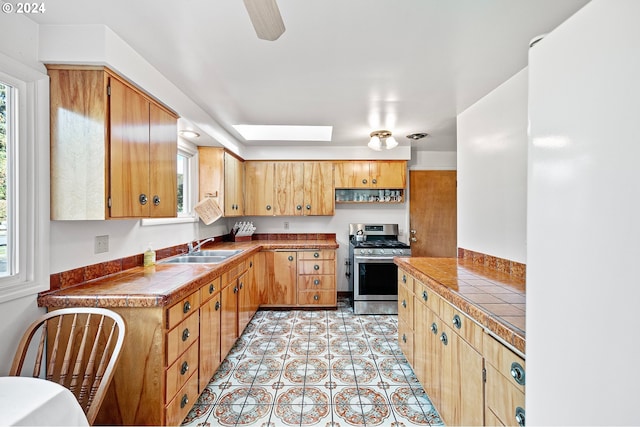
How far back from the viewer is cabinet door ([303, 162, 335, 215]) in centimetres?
400

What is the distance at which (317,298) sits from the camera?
370 cm

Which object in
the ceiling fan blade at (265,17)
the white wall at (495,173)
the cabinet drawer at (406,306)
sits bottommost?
the cabinet drawer at (406,306)

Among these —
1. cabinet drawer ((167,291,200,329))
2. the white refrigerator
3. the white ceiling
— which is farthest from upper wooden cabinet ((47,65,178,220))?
the white refrigerator

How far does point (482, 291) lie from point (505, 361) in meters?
0.49

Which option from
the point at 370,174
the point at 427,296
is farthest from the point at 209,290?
the point at 370,174

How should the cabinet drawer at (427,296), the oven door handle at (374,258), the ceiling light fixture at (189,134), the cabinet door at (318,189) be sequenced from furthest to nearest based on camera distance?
1. the cabinet door at (318,189)
2. the oven door handle at (374,258)
3. the ceiling light fixture at (189,134)
4. the cabinet drawer at (427,296)

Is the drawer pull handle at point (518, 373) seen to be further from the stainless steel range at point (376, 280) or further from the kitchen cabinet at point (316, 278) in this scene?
the kitchen cabinet at point (316, 278)

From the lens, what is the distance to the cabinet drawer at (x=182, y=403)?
4.86 ft

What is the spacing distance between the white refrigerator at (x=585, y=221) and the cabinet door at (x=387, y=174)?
10.7 feet

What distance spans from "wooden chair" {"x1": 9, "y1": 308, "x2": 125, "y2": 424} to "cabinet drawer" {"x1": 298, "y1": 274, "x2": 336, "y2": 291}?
2426mm

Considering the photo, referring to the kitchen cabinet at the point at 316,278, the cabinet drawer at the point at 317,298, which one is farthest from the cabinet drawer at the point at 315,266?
the cabinet drawer at the point at 317,298

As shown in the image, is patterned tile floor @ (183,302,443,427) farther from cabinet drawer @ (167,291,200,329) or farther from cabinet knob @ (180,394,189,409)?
cabinet drawer @ (167,291,200,329)

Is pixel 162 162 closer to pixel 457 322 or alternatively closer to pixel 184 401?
pixel 184 401

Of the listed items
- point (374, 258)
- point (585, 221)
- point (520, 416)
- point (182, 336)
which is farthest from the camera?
point (374, 258)
